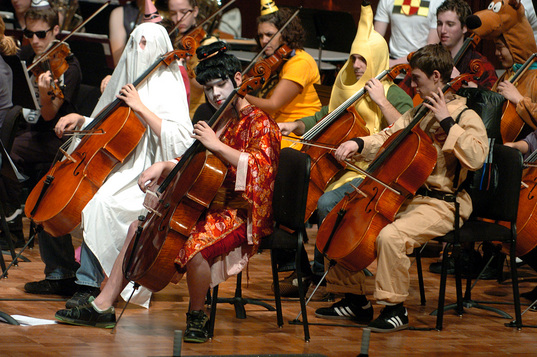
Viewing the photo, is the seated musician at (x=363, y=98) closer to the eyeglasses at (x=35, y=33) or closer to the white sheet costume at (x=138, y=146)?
the white sheet costume at (x=138, y=146)

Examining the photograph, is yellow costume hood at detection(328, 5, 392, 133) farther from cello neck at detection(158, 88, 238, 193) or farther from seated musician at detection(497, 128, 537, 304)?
cello neck at detection(158, 88, 238, 193)

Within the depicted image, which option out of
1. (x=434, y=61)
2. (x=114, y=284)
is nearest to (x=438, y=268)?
(x=434, y=61)

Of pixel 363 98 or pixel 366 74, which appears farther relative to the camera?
pixel 366 74

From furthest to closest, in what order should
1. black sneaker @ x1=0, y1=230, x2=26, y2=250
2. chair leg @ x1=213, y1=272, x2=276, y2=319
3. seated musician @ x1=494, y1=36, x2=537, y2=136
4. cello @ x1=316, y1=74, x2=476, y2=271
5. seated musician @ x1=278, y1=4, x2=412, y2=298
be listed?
black sneaker @ x1=0, y1=230, x2=26, y2=250 → seated musician @ x1=494, y1=36, x2=537, y2=136 → seated musician @ x1=278, y1=4, x2=412, y2=298 → chair leg @ x1=213, y1=272, x2=276, y2=319 → cello @ x1=316, y1=74, x2=476, y2=271

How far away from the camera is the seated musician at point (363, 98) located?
12.9 feet

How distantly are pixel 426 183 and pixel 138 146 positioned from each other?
Result: 4.44ft

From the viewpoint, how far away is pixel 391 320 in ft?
11.3

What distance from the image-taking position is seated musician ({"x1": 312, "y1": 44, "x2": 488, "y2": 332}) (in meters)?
3.35

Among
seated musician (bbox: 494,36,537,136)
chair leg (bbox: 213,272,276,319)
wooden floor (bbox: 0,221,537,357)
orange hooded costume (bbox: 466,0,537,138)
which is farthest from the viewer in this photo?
orange hooded costume (bbox: 466,0,537,138)

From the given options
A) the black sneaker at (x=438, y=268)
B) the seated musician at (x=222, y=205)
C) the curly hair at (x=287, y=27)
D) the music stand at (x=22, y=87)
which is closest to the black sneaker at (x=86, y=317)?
the seated musician at (x=222, y=205)

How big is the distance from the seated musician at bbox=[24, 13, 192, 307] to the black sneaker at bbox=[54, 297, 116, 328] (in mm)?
127

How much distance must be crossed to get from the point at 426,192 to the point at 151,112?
1.30m

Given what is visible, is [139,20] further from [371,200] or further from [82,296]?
[371,200]

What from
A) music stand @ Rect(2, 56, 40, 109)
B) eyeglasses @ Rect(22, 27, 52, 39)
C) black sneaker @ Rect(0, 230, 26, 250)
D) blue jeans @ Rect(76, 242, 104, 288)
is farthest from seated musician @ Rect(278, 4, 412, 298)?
black sneaker @ Rect(0, 230, 26, 250)
